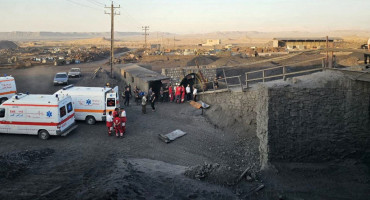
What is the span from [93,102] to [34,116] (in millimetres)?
3461

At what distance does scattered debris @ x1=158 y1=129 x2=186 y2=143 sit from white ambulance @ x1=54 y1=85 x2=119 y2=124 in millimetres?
3688

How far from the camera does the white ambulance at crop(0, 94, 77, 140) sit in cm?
1466

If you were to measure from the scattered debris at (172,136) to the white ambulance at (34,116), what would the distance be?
4972 mm

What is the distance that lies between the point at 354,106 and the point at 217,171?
18.6 ft

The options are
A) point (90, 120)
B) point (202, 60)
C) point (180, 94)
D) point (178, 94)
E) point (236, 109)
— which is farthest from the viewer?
point (202, 60)

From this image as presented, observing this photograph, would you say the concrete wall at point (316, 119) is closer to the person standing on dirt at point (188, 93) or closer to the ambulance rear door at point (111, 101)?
the ambulance rear door at point (111, 101)

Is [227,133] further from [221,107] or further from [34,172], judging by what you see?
[34,172]

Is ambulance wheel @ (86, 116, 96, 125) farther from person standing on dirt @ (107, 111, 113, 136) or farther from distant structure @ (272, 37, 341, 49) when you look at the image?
distant structure @ (272, 37, 341, 49)

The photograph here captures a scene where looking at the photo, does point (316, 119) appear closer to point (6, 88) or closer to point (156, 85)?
point (156, 85)

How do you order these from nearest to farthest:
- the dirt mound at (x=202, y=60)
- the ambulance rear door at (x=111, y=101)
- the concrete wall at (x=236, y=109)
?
the concrete wall at (x=236, y=109), the ambulance rear door at (x=111, y=101), the dirt mound at (x=202, y=60)

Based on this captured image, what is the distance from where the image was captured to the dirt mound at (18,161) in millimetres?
10711

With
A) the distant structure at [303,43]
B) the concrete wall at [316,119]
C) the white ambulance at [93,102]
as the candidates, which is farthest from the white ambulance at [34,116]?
the distant structure at [303,43]

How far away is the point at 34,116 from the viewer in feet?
48.5

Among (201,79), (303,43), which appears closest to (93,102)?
(201,79)
